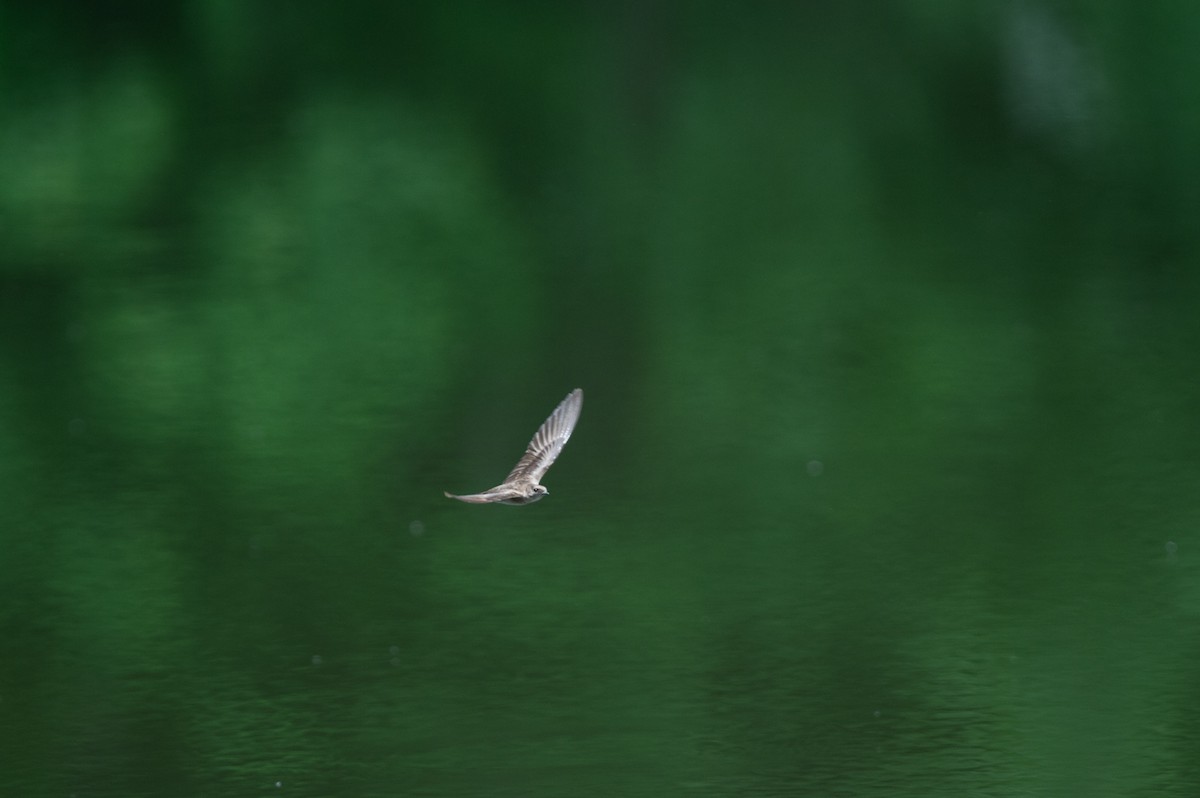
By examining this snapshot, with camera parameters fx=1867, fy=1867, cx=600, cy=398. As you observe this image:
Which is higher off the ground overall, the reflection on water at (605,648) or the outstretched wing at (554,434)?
the outstretched wing at (554,434)

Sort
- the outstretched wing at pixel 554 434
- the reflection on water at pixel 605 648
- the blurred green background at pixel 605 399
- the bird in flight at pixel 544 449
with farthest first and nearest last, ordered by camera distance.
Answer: the blurred green background at pixel 605 399 < the reflection on water at pixel 605 648 < the outstretched wing at pixel 554 434 < the bird in flight at pixel 544 449

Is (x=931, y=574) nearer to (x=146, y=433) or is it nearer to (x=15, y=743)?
(x=15, y=743)

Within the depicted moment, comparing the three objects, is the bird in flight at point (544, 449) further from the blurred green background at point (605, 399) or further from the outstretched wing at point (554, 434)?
the blurred green background at point (605, 399)

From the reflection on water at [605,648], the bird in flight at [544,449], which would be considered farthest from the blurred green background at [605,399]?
the bird in flight at [544,449]

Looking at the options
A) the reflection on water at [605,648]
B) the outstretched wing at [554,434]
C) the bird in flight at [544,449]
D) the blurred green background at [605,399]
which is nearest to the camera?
the bird in flight at [544,449]

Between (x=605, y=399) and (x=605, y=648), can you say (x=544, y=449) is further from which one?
(x=605, y=399)

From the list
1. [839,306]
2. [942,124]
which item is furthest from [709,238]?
[942,124]

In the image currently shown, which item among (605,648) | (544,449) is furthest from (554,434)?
(605,648)

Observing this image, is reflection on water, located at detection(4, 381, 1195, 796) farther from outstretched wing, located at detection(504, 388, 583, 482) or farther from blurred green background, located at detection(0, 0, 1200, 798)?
outstretched wing, located at detection(504, 388, 583, 482)

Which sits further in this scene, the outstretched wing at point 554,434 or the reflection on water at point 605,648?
the reflection on water at point 605,648
